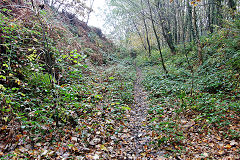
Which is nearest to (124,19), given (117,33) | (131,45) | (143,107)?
(131,45)

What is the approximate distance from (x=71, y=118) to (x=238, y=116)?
199 inches

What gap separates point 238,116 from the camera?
3.95m

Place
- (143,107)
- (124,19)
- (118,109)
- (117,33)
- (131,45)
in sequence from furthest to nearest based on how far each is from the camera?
(117,33) < (131,45) < (124,19) < (143,107) < (118,109)

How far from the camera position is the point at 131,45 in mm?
31188

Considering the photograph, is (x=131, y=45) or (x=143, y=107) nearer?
(x=143, y=107)

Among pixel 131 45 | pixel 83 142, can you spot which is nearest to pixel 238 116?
pixel 83 142

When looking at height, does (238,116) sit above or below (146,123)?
above

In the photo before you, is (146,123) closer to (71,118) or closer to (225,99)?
(71,118)

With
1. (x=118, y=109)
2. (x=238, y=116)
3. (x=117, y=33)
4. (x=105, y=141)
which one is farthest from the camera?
(x=117, y=33)

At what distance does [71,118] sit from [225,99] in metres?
5.54

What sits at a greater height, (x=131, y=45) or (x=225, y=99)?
(x=131, y=45)

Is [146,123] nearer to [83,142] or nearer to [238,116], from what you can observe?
[83,142]

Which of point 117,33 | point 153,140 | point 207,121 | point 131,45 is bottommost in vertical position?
point 153,140

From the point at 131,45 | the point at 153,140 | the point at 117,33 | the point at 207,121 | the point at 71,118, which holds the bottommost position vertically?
the point at 153,140
